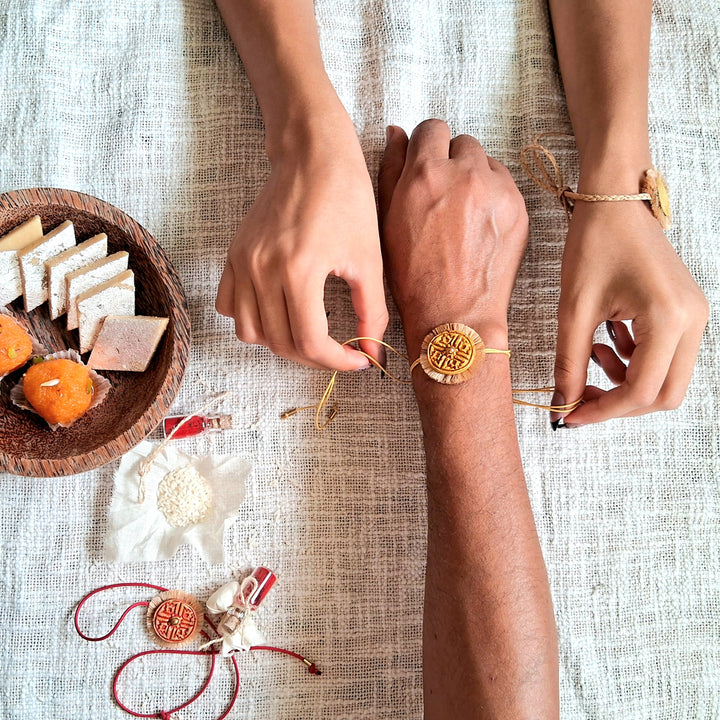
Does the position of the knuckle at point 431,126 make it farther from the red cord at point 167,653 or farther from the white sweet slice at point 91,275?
the red cord at point 167,653

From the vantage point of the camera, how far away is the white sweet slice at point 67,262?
3.28ft

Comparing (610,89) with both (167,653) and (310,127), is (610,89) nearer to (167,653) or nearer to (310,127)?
(310,127)

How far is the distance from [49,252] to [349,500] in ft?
2.05

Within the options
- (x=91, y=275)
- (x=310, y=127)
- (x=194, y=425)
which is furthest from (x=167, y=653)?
(x=310, y=127)

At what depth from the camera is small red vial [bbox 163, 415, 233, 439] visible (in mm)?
1037

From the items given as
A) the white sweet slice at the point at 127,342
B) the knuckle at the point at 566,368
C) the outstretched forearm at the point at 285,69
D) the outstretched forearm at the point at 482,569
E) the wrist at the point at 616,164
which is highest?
the outstretched forearm at the point at 285,69

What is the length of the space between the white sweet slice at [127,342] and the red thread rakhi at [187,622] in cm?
35

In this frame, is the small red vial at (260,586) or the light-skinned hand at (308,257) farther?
the small red vial at (260,586)

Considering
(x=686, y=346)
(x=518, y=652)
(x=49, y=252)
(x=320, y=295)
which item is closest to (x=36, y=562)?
(x=49, y=252)

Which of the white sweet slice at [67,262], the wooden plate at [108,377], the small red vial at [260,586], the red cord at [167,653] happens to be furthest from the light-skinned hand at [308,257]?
the red cord at [167,653]

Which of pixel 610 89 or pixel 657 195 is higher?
pixel 610 89

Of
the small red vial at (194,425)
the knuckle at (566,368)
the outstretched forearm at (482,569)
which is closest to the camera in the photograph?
the outstretched forearm at (482,569)

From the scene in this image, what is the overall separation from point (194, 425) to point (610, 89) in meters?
0.87

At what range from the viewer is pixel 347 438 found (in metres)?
1.05
